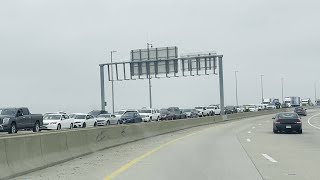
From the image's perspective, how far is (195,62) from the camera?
61062 mm

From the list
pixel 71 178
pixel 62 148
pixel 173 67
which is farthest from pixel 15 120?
pixel 173 67

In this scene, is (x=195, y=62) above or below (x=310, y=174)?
above

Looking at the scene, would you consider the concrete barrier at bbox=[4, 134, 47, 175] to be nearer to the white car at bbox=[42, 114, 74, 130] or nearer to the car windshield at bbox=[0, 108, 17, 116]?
the car windshield at bbox=[0, 108, 17, 116]

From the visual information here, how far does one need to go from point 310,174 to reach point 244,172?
5.55 ft

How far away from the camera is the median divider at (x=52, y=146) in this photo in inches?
457

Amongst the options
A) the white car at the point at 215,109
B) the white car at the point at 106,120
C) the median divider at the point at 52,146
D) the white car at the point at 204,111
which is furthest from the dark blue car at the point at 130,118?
the white car at the point at 215,109

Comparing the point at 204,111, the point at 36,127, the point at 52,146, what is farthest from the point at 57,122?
the point at 204,111

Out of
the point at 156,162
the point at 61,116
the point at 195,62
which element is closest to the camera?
the point at 156,162

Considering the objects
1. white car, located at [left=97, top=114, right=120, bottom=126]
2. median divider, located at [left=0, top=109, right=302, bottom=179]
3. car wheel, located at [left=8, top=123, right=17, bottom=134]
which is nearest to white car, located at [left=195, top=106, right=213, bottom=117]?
white car, located at [left=97, top=114, right=120, bottom=126]

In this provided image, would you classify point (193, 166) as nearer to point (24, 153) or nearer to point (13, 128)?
point (24, 153)

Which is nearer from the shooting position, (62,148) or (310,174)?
(310,174)

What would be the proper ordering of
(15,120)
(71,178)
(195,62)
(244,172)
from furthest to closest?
1. (195,62)
2. (15,120)
3. (244,172)
4. (71,178)

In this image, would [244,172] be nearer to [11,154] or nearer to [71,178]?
[71,178]

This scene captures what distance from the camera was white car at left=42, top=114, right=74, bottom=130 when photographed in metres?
38.0
